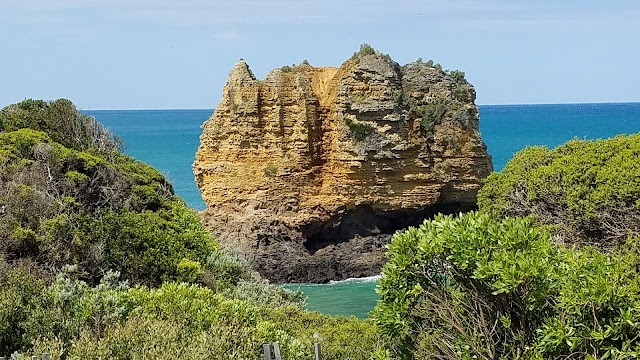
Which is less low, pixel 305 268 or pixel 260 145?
pixel 260 145

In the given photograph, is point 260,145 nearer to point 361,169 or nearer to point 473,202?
point 361,169

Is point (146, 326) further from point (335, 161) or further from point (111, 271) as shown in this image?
point (335, 161)

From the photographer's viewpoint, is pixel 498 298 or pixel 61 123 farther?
pixel 61 123

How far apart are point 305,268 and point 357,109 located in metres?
7.81

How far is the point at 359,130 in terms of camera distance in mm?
36625

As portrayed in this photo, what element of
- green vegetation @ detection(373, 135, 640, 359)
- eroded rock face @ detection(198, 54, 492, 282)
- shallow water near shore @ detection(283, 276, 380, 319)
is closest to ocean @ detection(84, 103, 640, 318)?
shallow water near shore @ detection(283, 276, 380, 319)

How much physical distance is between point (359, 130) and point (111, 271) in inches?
933

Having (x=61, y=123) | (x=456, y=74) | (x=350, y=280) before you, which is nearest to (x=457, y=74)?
(x=456, y=74)

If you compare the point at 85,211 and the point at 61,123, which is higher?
the point at 61,123

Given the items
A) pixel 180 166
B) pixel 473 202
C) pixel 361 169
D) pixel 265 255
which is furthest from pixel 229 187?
pixel 180 166

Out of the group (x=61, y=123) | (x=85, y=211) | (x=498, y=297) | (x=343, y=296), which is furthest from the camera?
(x=343, y=296)

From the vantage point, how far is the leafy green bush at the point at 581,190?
1503 centimetres

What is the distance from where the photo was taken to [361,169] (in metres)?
36.9

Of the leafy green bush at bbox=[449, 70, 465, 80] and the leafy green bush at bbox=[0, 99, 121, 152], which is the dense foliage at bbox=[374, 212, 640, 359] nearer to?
the leafy green bush at bbox=[0, 99, 121, 152]
